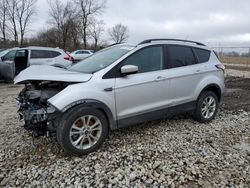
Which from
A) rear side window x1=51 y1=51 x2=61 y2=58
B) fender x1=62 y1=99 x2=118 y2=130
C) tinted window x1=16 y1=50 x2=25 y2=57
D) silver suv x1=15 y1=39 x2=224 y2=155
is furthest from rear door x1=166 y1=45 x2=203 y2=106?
tinted window x1=16 y1=50 x2=25 y2=57

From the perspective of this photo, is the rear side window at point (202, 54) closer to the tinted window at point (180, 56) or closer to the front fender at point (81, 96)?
the tinted window at point (180, 56)

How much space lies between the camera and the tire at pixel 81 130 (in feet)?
11.8

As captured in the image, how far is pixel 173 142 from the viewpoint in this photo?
14.2 ft

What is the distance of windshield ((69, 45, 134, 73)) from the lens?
167 inches

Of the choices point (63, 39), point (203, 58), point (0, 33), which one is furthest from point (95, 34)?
point (203, 58)

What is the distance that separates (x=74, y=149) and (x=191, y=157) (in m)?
1.73

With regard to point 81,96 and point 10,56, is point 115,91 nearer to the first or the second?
point 81,96

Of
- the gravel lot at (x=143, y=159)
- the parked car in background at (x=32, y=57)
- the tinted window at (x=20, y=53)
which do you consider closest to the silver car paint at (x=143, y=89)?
the gravel lot at (x=143, y=159)

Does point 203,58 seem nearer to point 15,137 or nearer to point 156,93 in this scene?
point 156,93

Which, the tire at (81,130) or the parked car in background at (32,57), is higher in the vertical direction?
the parked car in background at (32,57)

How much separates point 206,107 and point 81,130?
112 inches

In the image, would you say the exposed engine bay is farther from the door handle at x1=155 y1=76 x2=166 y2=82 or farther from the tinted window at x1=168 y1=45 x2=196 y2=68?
the tinted window at x1=168 y1=45 x2=196 y2=68

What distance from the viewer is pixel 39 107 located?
3.83 metres

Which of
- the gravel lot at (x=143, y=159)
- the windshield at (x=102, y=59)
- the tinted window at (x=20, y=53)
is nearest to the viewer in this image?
the gravel lot at (x=143, y=159)
